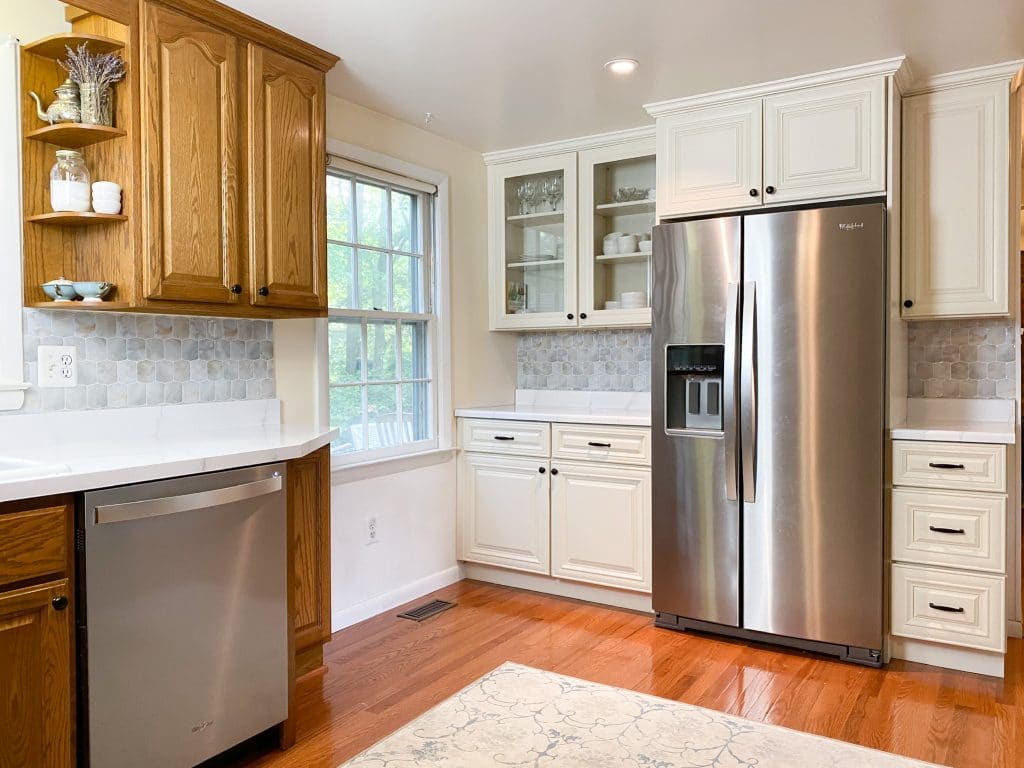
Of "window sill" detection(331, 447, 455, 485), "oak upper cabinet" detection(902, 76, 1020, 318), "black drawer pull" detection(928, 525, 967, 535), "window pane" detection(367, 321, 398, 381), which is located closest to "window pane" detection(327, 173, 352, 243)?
"window pane" detection(367, 321, 398, 381)

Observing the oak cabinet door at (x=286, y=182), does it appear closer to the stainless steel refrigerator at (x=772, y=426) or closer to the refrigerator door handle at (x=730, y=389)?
the stainless steel refrigerator at (x=772, y=426)

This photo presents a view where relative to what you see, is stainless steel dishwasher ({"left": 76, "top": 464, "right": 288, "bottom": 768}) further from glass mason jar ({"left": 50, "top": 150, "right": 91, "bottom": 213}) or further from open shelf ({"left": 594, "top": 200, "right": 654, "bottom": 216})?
open shelf ({"left": 594, "top": 200, "right": 654, "bottom": 216})

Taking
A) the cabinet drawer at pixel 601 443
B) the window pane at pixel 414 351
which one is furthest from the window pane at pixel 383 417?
the cabinet drawer at pixel 601 443

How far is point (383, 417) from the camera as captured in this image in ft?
12.2

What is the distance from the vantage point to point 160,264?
2363mm

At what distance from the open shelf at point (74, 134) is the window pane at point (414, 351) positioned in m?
1.74

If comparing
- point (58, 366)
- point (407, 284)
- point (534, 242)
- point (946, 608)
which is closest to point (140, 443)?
point (58, 366)

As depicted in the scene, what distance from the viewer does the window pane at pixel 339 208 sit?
3.42m

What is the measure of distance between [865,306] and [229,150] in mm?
2344

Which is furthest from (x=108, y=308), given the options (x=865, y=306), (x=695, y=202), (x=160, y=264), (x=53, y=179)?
(x=865, y=306)

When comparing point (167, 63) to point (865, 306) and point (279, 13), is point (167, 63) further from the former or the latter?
point (865, 306)

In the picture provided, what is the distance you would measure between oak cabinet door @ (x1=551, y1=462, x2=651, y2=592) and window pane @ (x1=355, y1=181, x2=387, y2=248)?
139 centimetres

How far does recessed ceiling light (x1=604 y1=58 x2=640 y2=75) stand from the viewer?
2952 mm

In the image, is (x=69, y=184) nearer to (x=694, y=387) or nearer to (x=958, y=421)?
(x=694, y=387)
